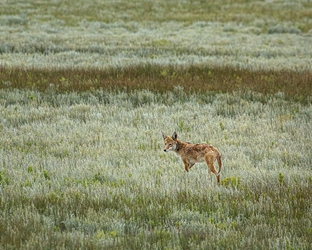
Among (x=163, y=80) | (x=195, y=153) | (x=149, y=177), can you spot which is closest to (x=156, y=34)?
(x=163, y=80)

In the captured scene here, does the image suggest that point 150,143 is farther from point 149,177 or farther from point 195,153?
point 195,153

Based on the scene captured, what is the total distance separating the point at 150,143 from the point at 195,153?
222 centimetres

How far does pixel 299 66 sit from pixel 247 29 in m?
13.1

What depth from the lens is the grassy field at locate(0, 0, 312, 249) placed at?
18.0ft

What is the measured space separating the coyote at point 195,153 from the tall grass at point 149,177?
0.24 metres

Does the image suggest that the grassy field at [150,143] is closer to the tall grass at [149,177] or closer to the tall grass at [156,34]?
the tall grass at [149,177]

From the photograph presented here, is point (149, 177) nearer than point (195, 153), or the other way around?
point (195, 153)

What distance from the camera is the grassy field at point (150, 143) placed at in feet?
18.0

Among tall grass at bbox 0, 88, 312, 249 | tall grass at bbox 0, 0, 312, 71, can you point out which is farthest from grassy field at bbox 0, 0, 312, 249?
tall grass at bbox 0, 0, 312, 71

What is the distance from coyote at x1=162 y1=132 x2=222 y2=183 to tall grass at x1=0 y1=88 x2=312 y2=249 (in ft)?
0.78

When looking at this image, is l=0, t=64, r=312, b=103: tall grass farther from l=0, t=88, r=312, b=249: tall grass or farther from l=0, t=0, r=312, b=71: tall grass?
l=0, t=88, r=312, b=249: tall grass

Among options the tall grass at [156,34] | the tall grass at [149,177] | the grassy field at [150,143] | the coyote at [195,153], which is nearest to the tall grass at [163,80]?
the grassy field at [150,143]

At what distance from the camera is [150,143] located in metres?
9.11

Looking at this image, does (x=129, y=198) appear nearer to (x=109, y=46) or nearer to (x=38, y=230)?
(x=38, y=230)
